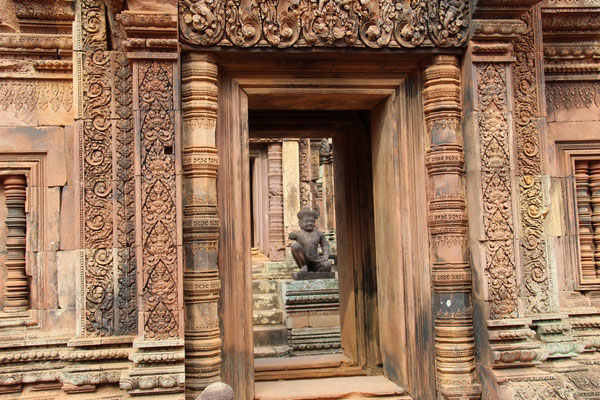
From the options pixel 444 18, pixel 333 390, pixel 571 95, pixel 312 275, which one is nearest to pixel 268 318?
pixel 312 275

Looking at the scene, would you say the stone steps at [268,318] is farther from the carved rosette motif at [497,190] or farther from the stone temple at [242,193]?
the carved rosette motif at [497,190]

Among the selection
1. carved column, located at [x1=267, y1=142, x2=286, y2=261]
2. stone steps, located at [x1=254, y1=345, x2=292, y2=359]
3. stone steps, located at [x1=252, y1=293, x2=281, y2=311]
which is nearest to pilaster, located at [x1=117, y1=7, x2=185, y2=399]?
stone steps, located at [x1=254, y1=345, x2=292, y2=359]

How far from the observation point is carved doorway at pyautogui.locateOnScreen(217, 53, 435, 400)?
17.2ft

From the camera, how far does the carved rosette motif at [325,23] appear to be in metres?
4.98

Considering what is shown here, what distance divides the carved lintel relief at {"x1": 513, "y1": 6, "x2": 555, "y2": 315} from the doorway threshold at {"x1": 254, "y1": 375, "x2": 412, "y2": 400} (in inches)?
57.5

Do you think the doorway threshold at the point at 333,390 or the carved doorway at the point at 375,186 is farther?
the doorway threshold at the point at 333,390

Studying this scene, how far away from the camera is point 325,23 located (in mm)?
5117

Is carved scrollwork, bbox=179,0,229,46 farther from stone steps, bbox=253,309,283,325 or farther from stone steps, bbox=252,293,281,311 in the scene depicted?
stone steps, bbox=252,293,281,311

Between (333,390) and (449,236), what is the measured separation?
1748mm

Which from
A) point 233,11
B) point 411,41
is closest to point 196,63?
point 233,11

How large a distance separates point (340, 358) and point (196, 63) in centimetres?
404

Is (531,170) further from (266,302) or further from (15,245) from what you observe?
(266,302)

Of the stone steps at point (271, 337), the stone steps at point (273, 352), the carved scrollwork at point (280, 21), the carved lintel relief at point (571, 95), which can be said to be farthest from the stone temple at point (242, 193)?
the stone steps at point (271, 337)

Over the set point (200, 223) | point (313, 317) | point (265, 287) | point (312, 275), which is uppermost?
point (200, 223)
